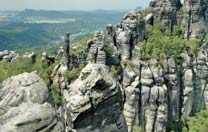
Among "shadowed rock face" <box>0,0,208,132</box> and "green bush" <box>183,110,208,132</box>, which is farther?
"shadowed rock face" <box>0,0,208,132</box>

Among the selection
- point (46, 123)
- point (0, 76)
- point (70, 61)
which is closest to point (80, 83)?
point (46, 123)

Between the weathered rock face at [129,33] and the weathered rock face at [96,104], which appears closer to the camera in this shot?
the weathered rock face at [96,104]

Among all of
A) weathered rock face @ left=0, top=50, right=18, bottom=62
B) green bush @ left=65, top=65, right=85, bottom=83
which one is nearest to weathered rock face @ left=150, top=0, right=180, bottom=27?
weathered rock face @ left=0, top=50, right=18, bottom=62

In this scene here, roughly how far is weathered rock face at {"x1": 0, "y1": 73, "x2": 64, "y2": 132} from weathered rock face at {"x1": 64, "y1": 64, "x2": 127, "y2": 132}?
109 inches

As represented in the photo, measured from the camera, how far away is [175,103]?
57.1 m

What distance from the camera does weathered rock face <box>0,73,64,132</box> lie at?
10312 mm

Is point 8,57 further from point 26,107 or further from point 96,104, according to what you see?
point 26,107

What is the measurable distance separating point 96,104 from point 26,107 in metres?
3.72

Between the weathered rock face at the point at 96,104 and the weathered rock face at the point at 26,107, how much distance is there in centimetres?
278

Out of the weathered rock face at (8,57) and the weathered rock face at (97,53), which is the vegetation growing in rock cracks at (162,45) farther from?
the weathered rock face at (8,57)

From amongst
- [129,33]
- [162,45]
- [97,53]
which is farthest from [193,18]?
[97,53]

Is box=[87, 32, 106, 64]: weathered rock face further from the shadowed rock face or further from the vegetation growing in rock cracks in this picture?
the vegetation growing in rock cracks

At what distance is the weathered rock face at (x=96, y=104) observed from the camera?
13672 mm

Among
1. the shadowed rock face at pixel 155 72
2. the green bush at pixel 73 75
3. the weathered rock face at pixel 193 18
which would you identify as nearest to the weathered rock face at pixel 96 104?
the green bush at pixel 73 75
